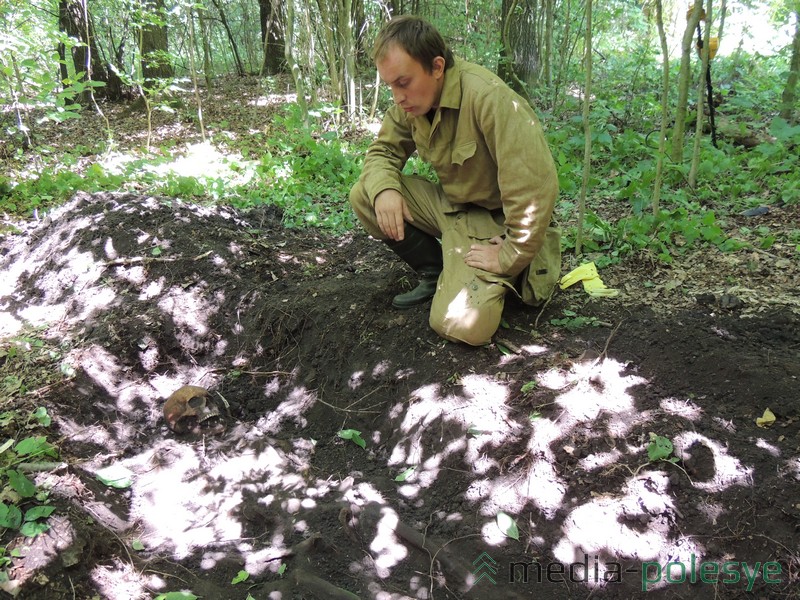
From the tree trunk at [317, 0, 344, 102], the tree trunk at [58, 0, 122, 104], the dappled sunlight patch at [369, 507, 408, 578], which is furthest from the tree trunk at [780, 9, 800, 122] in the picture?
the tree trunk at [58, 0, 122, 104]

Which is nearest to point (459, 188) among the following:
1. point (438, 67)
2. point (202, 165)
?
point (438, 67)

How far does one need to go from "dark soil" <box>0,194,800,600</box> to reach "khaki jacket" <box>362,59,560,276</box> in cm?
63

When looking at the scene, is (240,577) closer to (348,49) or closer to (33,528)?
(33,528)

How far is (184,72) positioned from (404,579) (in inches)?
513

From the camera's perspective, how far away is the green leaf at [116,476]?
2.28 meters

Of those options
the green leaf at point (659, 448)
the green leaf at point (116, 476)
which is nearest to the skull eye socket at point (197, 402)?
the green leaf at point (116, 476)

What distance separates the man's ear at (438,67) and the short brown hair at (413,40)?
2cm

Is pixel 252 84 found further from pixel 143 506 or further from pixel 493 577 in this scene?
pixel 493 577

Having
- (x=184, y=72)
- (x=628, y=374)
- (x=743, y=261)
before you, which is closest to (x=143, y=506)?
(x=628, y=374)

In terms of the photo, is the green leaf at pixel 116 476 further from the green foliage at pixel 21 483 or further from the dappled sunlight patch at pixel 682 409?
the dappled sunlight patch at pixel 682 409

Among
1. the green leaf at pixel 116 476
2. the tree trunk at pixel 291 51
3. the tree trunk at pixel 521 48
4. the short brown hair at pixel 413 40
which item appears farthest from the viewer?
the tree trunk at pixel 521 48

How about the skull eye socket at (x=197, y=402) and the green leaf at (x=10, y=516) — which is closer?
the green leaf at (x=10, y=516)

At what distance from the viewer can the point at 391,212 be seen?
2.82m

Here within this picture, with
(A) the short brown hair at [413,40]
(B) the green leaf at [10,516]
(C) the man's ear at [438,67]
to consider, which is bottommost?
(B) the green leaf at [10,516]
